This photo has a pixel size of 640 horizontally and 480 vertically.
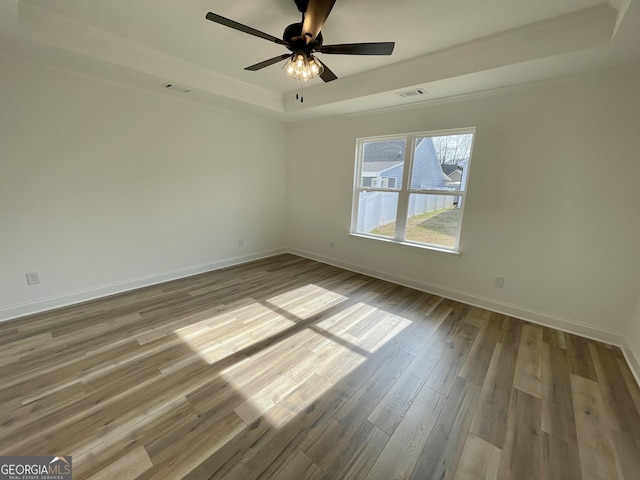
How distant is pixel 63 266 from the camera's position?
2881 millimetres

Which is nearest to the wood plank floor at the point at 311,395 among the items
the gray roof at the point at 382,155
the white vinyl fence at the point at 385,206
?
the white vinyl fence at the point at 385,206

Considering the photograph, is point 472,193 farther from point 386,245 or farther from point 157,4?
point 157,4

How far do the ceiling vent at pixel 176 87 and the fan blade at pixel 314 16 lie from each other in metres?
1.95

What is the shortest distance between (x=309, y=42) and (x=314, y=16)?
184 millimetres

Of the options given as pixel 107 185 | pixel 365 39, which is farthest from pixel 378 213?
pixel 107 185

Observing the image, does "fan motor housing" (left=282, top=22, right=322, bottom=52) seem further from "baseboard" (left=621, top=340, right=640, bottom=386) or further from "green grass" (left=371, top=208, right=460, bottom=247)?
"baseboard" (left=621, top=340, right=640, bottom=386)

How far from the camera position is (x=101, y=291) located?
3166 mm

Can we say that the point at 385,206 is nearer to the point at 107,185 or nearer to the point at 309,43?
the point at 309,43

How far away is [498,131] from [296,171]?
321cm

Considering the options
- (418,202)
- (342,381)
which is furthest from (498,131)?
Answer: (342,381)

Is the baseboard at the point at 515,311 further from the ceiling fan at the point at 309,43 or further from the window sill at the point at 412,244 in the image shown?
the ceiling fan at the point at 309,43

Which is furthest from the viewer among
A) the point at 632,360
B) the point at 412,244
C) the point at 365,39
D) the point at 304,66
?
the point at 412,244

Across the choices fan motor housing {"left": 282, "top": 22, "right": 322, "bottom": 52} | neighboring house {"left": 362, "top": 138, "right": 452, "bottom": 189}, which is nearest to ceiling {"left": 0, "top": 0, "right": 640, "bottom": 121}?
fan motor housing {"left": 282, "top": 22, "right": 322, "bottom": 52}

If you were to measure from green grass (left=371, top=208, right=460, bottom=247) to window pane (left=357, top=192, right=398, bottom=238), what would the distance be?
0.13 metres
